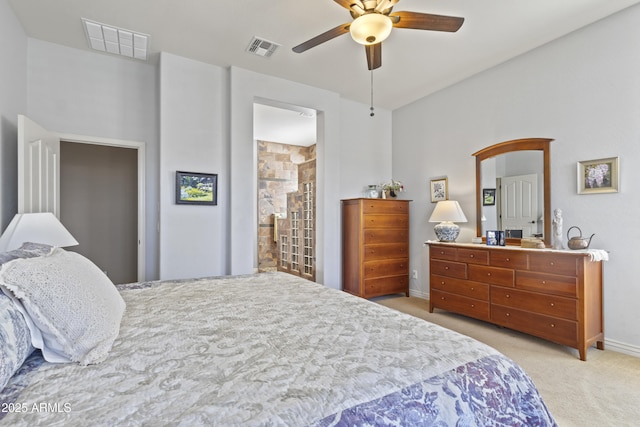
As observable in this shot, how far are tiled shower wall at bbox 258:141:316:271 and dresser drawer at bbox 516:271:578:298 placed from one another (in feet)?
16.8

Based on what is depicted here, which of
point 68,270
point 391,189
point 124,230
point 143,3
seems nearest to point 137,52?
point 143,3

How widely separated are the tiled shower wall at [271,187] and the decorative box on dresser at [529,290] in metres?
4.30

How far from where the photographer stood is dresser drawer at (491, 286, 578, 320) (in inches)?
100

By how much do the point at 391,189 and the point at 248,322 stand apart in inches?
150

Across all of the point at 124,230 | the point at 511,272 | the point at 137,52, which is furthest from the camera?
the point at 124,230

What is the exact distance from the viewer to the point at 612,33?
8.86 feet

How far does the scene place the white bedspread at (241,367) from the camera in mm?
707

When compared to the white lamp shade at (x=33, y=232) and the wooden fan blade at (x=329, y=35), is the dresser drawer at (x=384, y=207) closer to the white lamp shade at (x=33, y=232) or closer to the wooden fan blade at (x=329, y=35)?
the wooden fan blade at (x=329, y=35)

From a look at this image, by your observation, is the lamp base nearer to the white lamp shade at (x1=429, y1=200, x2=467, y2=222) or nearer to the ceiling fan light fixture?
the white lamp shade at (x1=429, y1=200, x2=467, y2=222)

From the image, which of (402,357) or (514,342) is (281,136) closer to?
(514,342)

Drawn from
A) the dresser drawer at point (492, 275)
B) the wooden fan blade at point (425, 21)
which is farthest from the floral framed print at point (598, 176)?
the wooden fan blade at point (425, 21)

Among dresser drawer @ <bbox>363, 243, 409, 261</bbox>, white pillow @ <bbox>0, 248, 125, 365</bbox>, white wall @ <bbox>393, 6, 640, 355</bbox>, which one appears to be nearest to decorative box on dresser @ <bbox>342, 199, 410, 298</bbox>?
dresser drawer @ <bbox>363, 243, 409, 261</bbox>

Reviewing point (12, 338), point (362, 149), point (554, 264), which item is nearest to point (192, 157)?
point (362, 149)

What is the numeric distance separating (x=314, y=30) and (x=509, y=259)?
9.34ft
